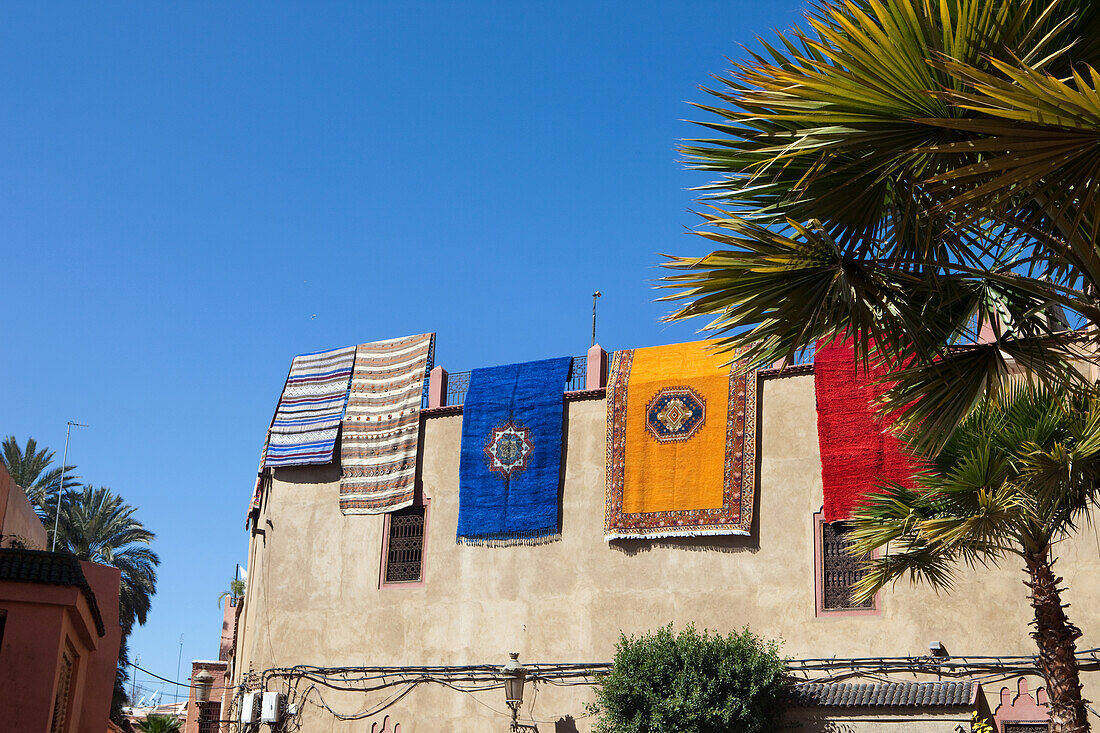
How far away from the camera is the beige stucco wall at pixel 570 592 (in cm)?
1477

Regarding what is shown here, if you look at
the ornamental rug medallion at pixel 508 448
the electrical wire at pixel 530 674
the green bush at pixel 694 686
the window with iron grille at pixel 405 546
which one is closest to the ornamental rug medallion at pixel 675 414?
the ornamental rug medallion at pixel 508 448

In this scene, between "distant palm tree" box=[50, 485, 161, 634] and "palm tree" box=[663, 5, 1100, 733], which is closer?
"palm tree" box=[663, 5, 1100, 733]

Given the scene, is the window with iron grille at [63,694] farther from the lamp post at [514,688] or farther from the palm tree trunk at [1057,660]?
the palm tree trunk at [1057,660]

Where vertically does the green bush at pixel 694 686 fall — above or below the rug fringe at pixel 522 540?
below

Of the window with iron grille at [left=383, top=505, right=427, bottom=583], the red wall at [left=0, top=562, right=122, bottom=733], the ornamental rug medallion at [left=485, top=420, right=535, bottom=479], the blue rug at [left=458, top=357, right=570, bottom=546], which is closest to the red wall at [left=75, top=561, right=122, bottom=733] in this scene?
the window with iron grille at [left=383, top=505, right=427, bottom=583]

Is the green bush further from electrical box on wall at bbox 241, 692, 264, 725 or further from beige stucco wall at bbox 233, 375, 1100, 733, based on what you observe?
electrical box on wall at bbox 241, 692, 264, 725

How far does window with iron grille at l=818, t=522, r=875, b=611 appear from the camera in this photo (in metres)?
15.2

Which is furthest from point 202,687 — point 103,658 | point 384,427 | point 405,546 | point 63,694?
point 384,427

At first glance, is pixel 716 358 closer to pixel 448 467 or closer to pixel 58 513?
pixel 448 467

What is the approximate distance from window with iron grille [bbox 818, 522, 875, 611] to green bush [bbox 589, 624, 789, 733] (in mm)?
1001

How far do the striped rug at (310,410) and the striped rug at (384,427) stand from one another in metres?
0.29

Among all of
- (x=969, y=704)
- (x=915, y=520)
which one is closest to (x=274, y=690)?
(x=969, y=704)

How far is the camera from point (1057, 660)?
9102 millimetres

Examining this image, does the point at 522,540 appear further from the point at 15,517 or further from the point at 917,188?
the point at 917,188
